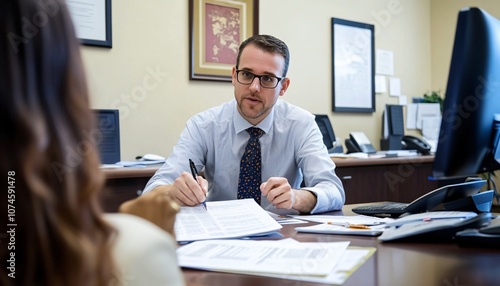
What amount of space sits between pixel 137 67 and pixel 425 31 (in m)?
2.92

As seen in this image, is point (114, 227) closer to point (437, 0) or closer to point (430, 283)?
point (430, 283)

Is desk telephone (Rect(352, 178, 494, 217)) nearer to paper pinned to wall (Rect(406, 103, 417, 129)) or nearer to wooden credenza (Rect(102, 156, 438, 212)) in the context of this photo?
wooden credenza (Rect(102, 156, 438, 212))

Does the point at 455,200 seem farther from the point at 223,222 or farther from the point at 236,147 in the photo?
the point at 236,147

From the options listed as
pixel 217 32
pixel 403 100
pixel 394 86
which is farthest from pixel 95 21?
pixel 403 100

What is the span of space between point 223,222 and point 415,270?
0.50 meters


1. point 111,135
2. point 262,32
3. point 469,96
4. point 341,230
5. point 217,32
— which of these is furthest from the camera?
point 262,32

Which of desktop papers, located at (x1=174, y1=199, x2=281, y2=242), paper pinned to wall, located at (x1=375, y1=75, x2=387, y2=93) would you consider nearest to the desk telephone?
desktop papers, located at (x1=174, y1=199, x2=281, y2=242)

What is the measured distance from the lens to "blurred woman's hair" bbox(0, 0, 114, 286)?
338 millimetres

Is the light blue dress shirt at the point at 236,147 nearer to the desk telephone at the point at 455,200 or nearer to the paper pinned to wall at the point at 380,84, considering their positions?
the desk telephone at the point at 455,200

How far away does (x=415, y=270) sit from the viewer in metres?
0.80

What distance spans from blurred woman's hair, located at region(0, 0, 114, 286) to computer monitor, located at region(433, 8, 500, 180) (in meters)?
0.74

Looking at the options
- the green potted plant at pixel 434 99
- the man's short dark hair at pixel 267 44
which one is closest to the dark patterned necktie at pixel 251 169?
the man's short dark hair at pixel 267 44

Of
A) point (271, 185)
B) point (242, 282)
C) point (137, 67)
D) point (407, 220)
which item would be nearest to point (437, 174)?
point (407, 220)

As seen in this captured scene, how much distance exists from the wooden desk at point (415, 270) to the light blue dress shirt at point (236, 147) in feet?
2.90
